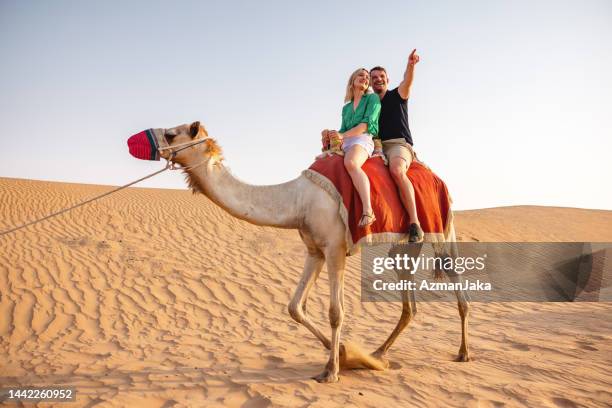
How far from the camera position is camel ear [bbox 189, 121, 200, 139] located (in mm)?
4117

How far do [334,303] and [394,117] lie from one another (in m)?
2.38

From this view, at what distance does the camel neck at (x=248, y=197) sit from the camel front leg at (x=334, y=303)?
0.54 m

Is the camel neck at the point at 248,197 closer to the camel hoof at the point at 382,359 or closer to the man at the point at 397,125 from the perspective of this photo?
the man at the point at 397,125

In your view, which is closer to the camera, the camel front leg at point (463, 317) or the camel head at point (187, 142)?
the camel head at point (187, 142)

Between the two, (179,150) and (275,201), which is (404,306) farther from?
(179,150)

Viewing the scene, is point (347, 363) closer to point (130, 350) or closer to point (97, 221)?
point (130, 350)

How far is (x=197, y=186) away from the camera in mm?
4211

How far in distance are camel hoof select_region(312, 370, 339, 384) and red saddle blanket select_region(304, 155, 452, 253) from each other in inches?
49.5

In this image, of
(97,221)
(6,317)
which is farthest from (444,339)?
(97,221)

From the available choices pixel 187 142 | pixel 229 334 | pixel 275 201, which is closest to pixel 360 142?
pixel 275 201

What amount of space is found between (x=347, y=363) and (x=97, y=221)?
13.5m

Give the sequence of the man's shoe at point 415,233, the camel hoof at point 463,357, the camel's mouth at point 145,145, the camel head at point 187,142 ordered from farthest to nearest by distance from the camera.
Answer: the camel hoof at point 463,357 → the man's shoe at point 415,233 → the camel head at point 187,142 → the camel's mouth at point 145,145

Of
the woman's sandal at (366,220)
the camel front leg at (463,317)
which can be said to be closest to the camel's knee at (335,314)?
the woman's sandal at (366,220)

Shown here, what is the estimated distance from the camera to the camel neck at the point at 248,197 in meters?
4.18
